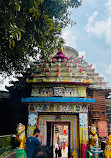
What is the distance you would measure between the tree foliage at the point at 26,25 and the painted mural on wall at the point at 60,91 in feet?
6.57

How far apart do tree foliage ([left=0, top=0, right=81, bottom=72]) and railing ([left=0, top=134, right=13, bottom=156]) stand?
4.25 m

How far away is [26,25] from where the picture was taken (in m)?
7.47

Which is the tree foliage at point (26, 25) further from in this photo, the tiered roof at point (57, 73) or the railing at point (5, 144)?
the railing at point (5, 144)

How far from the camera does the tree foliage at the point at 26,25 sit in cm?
551

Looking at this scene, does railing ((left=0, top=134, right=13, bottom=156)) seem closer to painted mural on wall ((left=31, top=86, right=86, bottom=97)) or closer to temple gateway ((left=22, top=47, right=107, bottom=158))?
temple gateway ((left=22, top=47, right=107, bottom=158))

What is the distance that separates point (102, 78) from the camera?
1312 cm

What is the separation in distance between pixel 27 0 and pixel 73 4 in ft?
11.3

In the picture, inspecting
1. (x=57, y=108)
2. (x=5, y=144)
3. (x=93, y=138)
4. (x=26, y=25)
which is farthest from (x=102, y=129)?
(x=26, y=25)

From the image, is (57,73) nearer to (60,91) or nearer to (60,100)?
(60,91)

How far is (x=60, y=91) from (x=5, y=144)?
176 inches

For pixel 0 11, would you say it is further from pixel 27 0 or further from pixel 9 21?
pixel 27 0

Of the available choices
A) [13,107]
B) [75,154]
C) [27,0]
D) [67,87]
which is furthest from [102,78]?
[27,0]

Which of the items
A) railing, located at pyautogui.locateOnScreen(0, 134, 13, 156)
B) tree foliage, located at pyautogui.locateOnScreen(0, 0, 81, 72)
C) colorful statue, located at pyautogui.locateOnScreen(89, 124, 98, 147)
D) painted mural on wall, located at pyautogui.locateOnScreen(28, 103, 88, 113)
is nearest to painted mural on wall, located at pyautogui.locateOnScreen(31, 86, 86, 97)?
painted mural on wall, located at pyautogui.locateOnScreen(28, 103, 88, 113)

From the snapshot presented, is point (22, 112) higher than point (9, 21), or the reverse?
point (9, 21)
